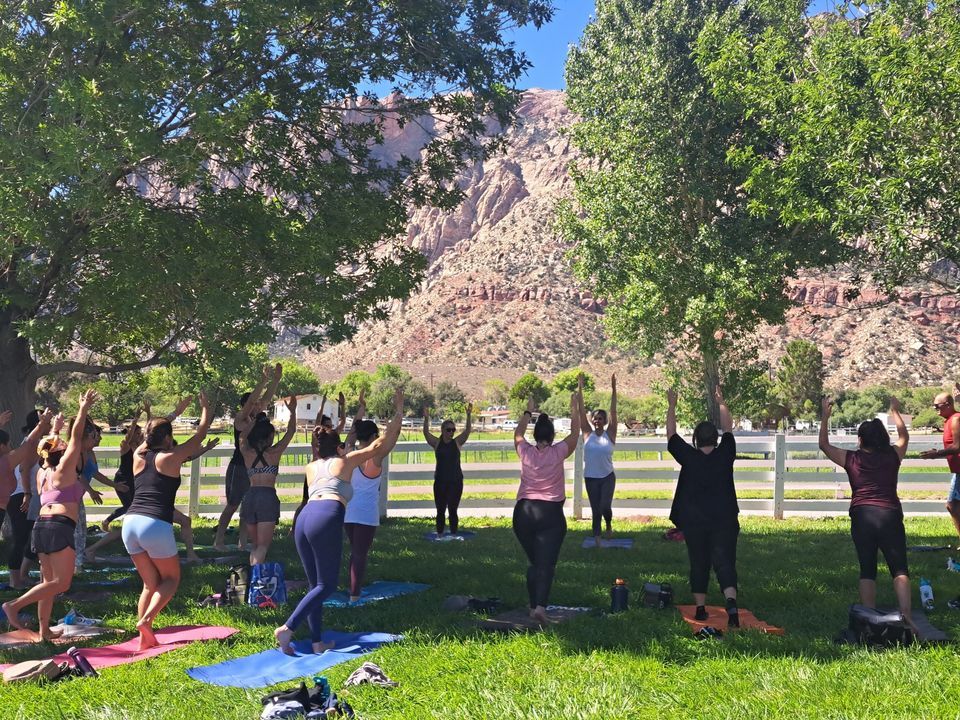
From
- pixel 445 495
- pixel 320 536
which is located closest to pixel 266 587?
pixel 320 536

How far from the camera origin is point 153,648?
6.96 m

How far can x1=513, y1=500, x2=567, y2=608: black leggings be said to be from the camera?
24.6 ft

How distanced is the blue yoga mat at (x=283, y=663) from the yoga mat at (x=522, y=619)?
0.77 meters

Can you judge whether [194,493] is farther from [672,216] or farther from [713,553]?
[672,216]

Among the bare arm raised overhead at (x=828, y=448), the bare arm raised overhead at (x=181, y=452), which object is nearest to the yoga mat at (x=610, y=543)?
the bare arm raised overhead at (x=828, y=448)

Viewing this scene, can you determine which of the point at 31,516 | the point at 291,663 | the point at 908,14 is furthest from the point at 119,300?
the point at 908,14

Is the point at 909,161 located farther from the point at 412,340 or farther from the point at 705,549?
the point at 412,340

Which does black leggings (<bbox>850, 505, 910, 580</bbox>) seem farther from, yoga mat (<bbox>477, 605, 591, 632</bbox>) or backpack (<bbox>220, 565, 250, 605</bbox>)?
backpack (<bbox>220, 565, 250, 605</bbox>)

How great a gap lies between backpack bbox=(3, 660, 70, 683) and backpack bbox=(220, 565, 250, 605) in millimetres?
2344

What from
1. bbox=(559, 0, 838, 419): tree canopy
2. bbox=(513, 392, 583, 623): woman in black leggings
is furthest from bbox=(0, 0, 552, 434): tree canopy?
bbox=(559, 0, 838, 419): tree canopy

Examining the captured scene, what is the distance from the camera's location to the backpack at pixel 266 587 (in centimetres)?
841

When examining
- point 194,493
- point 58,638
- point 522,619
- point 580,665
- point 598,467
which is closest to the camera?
point 580,665

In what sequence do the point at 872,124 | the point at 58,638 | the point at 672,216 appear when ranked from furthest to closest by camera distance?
the point at 672,216, the point at 872,124, the point at 58,638

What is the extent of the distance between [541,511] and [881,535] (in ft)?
8.83
